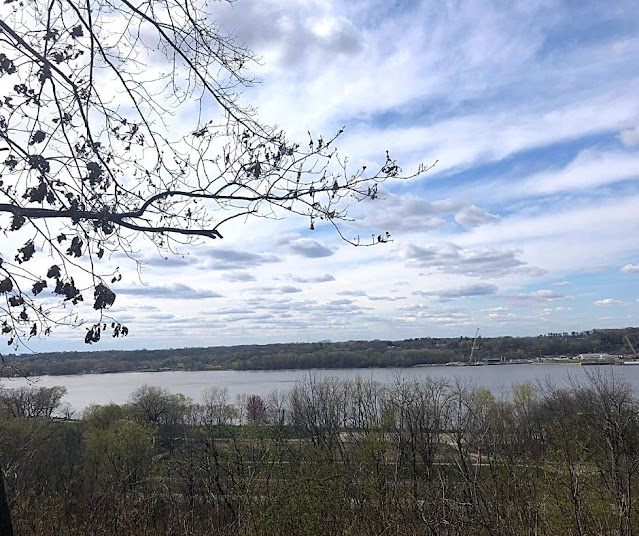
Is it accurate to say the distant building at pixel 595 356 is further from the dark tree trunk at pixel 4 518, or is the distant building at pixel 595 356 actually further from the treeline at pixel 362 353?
the dark tree trunk at pixel 4 518

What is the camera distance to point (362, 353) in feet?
198

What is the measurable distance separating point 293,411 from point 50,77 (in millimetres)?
25577

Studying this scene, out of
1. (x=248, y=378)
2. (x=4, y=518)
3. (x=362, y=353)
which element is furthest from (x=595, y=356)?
(x=4, y=518)

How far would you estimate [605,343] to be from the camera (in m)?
55.0

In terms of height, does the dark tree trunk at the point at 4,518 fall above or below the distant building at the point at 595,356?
below

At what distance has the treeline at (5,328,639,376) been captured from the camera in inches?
2180

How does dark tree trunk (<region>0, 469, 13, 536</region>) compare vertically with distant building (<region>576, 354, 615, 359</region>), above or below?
below

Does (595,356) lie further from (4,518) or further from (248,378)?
(4,518)

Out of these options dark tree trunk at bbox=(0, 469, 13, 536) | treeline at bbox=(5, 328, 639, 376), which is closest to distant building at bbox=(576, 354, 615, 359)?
treeline at bbox=(5, 328, 639, 376)

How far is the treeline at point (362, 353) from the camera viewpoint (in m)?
55.4

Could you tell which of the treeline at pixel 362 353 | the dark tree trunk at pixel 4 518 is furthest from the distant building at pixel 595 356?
the dark tree trunk at pixel 4 518

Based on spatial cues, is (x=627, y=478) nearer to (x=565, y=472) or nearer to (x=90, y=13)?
(x=565, y=472)

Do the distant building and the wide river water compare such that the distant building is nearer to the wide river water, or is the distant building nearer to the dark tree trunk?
the wide river water

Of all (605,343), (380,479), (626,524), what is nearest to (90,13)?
(626,524)
